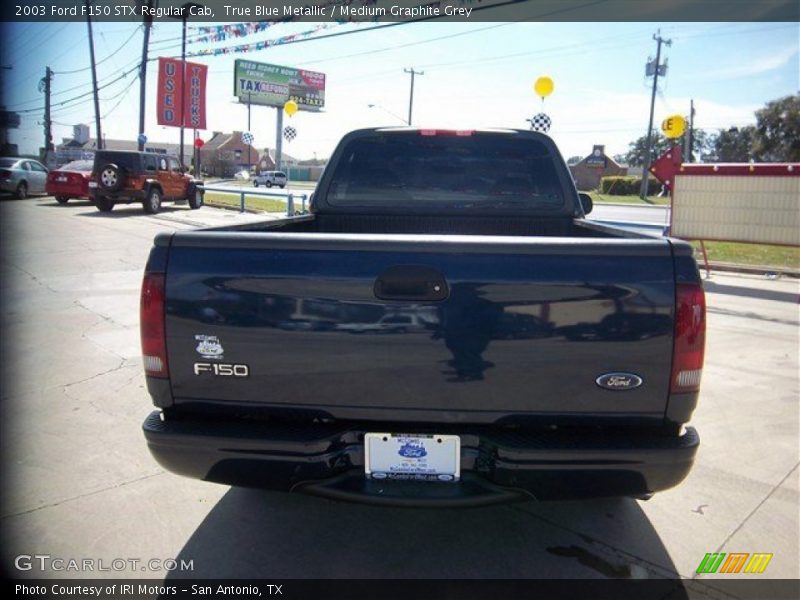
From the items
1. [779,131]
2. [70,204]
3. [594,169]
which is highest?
[779,131]

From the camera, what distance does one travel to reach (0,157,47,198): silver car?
20797mm

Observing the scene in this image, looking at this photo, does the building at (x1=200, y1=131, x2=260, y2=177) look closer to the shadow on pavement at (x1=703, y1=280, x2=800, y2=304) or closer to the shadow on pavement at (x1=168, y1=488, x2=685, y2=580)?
the shadow on pavement at (x1=703, y1=280, x2=800, y2=304)

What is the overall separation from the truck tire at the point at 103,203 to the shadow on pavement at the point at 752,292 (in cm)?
1699

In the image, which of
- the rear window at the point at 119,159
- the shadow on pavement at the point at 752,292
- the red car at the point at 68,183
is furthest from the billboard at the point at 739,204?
the red car at the point at 68,183

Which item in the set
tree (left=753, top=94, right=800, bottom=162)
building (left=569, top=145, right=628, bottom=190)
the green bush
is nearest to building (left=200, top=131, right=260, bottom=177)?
Answer: building (left=569, top=145, right=628, bottom=190)

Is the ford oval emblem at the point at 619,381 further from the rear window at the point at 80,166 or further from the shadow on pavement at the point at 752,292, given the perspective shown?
the rear window at the point at 80,166

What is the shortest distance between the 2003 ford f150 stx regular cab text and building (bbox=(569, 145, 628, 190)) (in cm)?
8011

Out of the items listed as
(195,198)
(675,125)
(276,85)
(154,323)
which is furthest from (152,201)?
(276,85)

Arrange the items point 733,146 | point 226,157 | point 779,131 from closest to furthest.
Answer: point 779,131 < point 733,146 < point 226,157

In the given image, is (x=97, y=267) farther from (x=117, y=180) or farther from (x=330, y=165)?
(x=117, y=180)

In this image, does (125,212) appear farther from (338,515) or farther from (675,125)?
(338,515)

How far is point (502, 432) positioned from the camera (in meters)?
2.28

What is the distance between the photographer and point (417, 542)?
282cm

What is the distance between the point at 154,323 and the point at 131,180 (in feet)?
60.4
